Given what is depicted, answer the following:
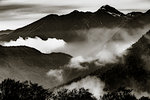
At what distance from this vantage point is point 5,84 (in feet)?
412

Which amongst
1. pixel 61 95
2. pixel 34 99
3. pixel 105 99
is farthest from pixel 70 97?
pixel 34 99

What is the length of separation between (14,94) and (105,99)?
48715 mm

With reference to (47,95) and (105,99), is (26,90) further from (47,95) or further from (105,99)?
(105,99)

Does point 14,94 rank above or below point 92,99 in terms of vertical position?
above

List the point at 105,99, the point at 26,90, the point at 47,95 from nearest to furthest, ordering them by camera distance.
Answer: the point at 26,90 < the point at 47,95 < the point at 105,99

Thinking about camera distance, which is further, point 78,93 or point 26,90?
point 78,93

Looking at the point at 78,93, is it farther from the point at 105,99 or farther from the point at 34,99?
the point at 34,99

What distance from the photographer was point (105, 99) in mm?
156250

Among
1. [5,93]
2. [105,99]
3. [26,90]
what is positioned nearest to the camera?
[5,93]

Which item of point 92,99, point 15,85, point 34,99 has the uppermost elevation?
point 15,85

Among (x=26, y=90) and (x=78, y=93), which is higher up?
(x=26, y=90)

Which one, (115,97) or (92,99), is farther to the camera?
(92,99)

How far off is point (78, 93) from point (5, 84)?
4814cm

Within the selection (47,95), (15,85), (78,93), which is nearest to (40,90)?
(47,95)
